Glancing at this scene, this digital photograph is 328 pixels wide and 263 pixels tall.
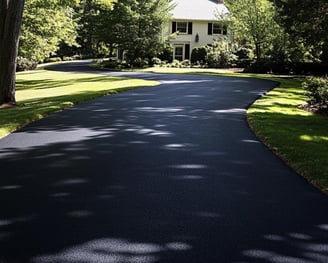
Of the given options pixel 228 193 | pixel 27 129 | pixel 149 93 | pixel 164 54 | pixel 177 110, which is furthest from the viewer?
→ pixel 164 54

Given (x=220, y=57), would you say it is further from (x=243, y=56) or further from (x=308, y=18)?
(x=308, y=18)

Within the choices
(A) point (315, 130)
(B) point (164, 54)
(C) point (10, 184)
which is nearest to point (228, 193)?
(C) point (10, 184)

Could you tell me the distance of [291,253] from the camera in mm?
4176

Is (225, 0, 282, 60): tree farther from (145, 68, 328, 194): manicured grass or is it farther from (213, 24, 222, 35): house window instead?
(145, 68, 328, 194): manicured grass

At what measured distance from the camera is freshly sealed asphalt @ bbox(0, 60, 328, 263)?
418 centimetres

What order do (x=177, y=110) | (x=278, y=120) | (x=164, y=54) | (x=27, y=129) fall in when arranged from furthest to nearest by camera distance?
1. (x=164, y=54)
2. (x=177, y=110)
3. (x=278, y=120)
4. (x=27, y=129)

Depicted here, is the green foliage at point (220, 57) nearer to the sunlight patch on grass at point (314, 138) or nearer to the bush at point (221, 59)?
the bush at point (221, 59)

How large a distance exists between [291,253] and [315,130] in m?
7.72

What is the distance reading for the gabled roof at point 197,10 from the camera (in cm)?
5338

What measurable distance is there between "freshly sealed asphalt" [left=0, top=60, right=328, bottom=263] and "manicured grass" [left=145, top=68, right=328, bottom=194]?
0.29 m

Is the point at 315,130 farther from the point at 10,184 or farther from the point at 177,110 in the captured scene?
the point at 10,184

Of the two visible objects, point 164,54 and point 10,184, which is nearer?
point 10,184

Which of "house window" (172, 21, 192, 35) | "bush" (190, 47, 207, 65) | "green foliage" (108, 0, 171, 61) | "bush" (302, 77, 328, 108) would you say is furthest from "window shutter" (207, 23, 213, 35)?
"bush" (302, 77, 328, 108)

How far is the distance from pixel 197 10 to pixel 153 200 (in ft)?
172
